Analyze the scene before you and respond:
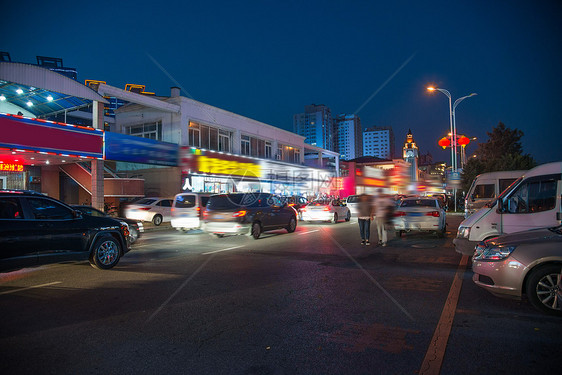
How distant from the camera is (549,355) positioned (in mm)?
3680

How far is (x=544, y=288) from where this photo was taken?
16.4 feet

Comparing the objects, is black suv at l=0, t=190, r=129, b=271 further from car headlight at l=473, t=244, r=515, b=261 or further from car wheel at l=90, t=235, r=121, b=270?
car headlight at l=473, t=244, r=515, b=261

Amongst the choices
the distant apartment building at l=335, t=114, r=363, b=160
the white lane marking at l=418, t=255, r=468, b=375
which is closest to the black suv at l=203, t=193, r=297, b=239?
the white lane marking at l=418, t=255, r=468, b=375

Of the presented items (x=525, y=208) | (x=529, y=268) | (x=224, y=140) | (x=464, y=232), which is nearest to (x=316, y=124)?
(x=224, y=140)

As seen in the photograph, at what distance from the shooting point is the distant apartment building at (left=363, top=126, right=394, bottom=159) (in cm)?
19350

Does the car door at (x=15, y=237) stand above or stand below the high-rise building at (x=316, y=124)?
below

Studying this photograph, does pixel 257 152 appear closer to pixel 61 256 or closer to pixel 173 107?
pixel 173 107

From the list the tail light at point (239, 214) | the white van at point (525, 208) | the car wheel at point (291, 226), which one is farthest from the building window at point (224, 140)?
the white van at point (525, 208)

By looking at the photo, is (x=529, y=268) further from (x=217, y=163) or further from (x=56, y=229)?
(x=217, y=163)

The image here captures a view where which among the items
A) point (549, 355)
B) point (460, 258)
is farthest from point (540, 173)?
point (549, 355)

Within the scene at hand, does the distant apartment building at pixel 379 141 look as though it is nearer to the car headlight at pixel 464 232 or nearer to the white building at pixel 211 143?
the white building at pixel 211 143

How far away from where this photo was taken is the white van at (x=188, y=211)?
642 inches

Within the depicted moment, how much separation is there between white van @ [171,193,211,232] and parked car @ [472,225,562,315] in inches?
504

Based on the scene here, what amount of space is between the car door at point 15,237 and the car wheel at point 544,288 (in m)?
8.29
